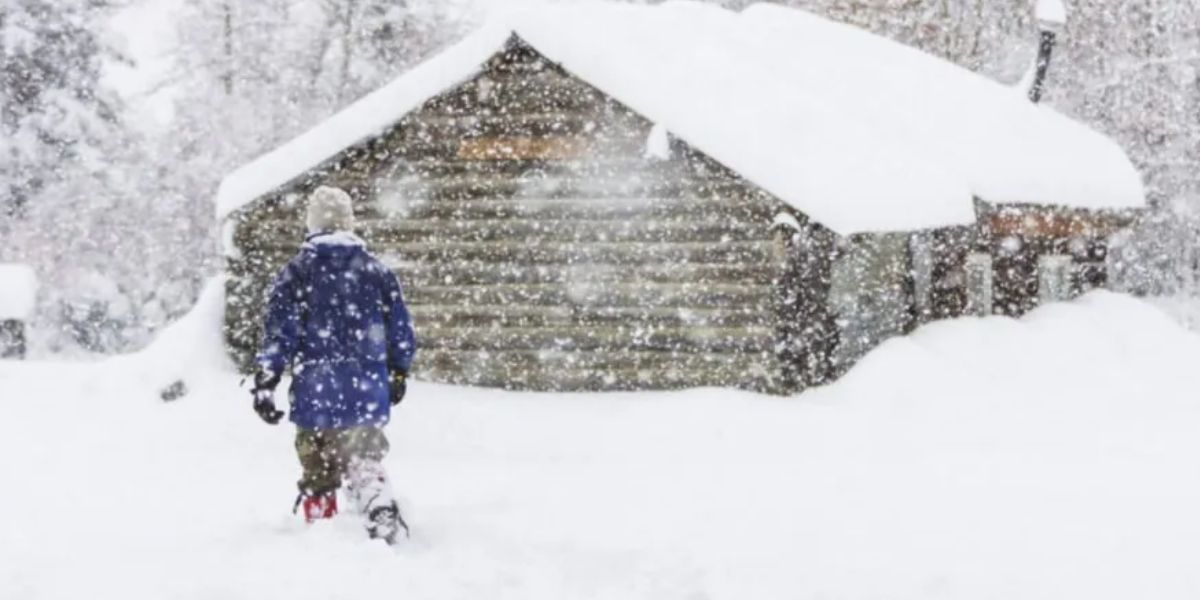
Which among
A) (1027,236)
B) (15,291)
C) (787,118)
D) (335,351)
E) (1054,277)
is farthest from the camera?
(1054,277)

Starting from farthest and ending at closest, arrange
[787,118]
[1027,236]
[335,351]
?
[1027,236], [787,118], [335,351]

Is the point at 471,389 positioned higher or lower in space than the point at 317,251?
lower

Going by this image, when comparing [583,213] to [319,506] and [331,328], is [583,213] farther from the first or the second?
[319,506]

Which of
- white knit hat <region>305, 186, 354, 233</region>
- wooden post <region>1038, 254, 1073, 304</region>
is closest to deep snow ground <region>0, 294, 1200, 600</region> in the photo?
white knit hat <region>305, 186, 354, 233</region>

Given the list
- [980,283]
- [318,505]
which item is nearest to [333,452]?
[318,505]

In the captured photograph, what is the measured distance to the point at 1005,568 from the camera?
21.9ft

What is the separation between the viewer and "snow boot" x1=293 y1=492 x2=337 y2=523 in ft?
23.2

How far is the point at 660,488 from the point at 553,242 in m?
4.17

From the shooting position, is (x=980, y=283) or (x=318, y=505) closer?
(x=318, y=505)

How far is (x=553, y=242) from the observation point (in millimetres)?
12664

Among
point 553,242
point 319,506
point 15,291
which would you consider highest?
point 553,242

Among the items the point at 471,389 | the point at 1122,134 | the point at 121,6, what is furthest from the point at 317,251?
the point at 1122,134

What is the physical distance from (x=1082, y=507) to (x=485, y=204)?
6.62m

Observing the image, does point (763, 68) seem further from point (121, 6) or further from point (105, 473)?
point (121, 6)
